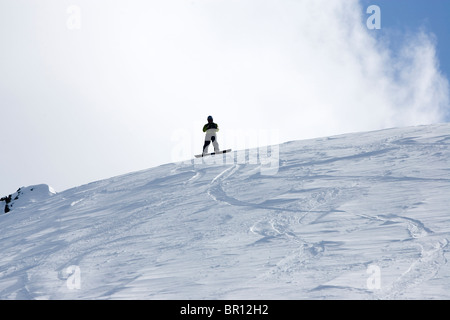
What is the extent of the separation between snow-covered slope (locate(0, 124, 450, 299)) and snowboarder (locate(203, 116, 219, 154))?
3.45 m

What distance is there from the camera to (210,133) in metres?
19.7

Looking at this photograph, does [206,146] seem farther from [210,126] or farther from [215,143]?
[210,126]

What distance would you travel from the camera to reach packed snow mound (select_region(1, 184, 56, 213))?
1873 centimetres

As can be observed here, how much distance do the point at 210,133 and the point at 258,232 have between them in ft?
35.9

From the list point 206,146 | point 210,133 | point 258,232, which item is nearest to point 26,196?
point 206,146

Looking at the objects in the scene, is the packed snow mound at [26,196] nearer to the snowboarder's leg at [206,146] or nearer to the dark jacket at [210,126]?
the snowboarder's leg at [206,146]

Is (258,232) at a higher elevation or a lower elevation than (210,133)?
lower

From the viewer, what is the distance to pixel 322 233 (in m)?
8.50

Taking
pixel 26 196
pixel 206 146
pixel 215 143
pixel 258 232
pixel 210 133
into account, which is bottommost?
pixel 26 196

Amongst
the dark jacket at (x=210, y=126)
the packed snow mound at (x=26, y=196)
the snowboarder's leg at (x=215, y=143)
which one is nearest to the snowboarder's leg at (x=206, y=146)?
the snowboarder's leg at (x=215, y=143)

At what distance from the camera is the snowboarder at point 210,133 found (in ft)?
64.5

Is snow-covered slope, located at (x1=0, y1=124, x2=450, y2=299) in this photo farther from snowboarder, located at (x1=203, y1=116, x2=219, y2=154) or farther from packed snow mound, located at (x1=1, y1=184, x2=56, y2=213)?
snowboarder, located at (x1=203, y1=116, x2=219, y2=154)

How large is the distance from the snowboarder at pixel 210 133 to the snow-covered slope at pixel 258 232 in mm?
3451
